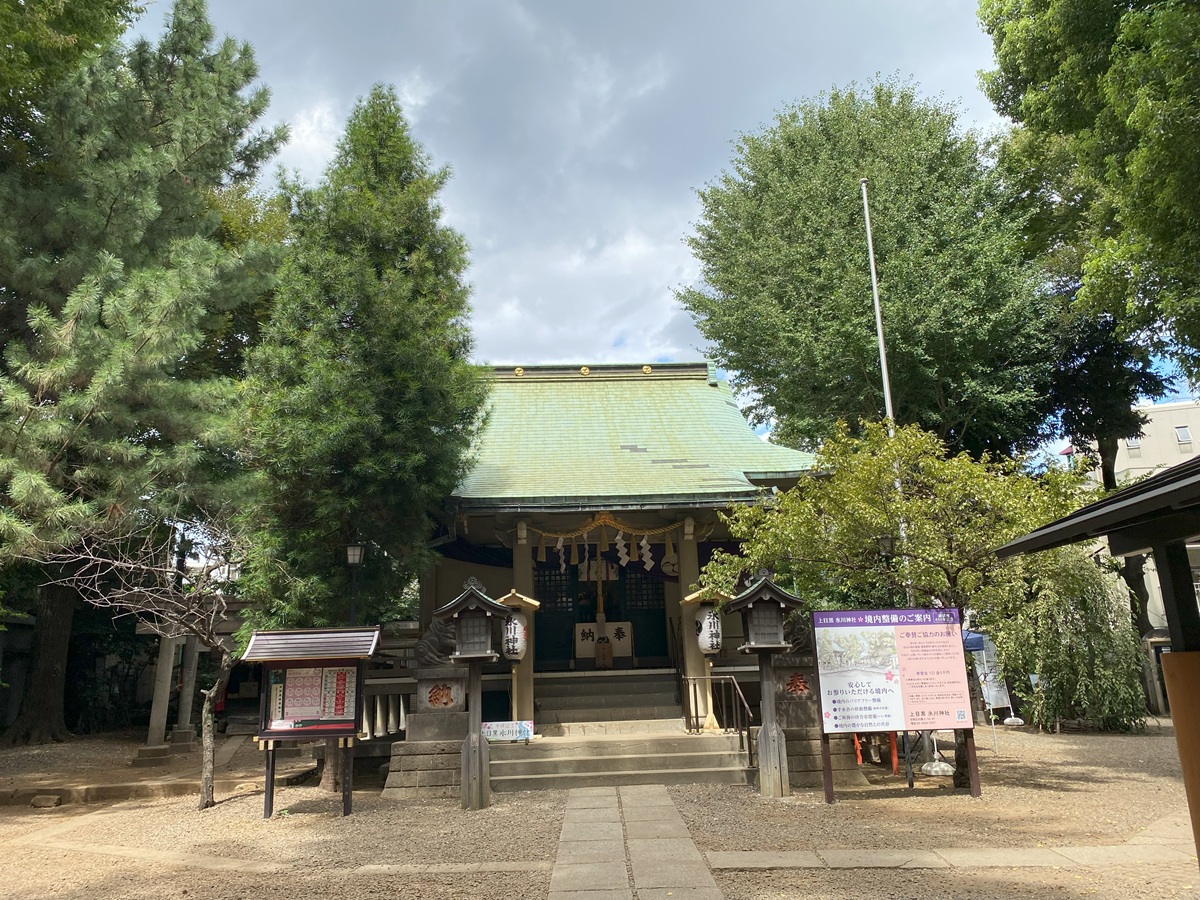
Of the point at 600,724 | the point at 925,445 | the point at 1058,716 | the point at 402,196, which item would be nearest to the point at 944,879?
the point at 925,445

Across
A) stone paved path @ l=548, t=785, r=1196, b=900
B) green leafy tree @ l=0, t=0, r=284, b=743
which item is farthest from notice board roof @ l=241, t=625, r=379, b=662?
stone paved path @ l=548, t=785, r=1196, b=900

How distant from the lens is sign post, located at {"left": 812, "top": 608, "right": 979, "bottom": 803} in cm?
866

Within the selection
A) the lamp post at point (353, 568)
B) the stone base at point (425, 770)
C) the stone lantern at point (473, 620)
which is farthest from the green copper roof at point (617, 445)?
the stone base at point (425, 770)

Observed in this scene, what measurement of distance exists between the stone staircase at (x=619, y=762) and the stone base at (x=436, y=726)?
60 centimetres

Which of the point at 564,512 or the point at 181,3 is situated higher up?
the point at 181,3

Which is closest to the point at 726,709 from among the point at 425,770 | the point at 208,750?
the point at 425,770

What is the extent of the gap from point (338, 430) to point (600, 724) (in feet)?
20.8

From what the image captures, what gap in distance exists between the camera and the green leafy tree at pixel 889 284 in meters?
17.0

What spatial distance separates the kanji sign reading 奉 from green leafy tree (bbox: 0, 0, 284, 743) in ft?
30.1

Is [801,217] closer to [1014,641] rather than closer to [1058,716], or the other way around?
[1014,641]

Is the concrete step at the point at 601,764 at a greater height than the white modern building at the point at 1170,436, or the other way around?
the white modern building at the point at 1170,436

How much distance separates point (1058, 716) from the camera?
1591 cm

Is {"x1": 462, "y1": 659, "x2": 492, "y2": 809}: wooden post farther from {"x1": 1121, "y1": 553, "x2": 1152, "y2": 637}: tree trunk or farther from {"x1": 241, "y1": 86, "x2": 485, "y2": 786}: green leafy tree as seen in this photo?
{"x1": 1121, "y1": 553, "x2": 1152, "y2": 637}: tree trunk

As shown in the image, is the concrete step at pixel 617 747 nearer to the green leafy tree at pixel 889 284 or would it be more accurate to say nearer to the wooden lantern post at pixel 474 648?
the wooden lantern post at pixel 474 648
